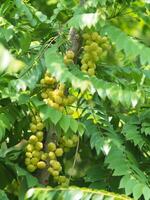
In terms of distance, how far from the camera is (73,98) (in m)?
2.90

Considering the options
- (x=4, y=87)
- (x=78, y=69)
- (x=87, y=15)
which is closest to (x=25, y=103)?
(x=4, y=87)

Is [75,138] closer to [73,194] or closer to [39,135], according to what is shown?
[39,135]

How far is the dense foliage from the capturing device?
276cm

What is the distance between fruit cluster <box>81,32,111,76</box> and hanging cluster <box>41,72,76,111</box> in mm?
146

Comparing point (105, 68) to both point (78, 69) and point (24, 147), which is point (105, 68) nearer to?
point (78, 69)

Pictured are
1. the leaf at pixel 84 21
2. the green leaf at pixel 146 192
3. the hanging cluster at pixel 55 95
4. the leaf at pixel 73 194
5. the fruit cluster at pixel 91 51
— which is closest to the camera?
the leaf at pixel 73 194

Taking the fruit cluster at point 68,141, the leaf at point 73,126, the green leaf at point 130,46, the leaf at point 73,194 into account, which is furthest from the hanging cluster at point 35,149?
the green leaf at point 130,46

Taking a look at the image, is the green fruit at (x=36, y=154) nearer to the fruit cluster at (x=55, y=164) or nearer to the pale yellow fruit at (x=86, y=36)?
the fruit cluster at (x=55, y=164)

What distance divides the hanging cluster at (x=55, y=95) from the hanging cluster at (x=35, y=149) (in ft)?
0.44

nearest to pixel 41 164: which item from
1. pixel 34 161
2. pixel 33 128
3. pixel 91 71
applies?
pixel 34 161

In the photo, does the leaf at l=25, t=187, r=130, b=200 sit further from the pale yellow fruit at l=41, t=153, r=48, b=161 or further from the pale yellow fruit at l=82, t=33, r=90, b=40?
the pale yellow fruit at l=82, t=33, r=90, b=40

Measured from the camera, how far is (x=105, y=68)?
3.15 metres

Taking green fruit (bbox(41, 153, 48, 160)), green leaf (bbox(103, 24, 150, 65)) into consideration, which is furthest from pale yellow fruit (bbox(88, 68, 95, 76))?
green fruit (bbox(41, 153, 48, 160))

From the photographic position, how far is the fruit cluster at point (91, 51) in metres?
2.96
